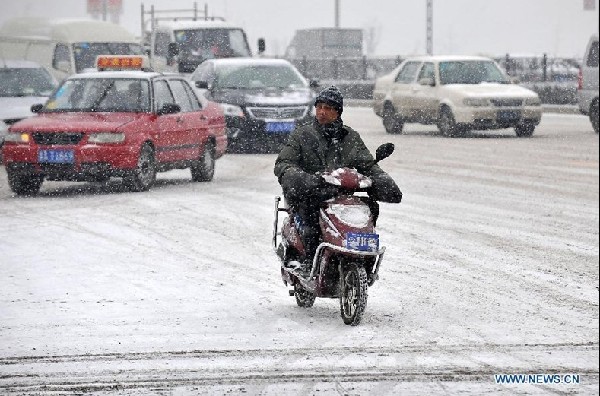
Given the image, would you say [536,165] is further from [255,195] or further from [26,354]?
[26,354]

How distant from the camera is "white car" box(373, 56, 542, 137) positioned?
95.2 feet

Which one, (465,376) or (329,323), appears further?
(329,323)

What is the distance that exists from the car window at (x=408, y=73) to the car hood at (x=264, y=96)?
5656mm

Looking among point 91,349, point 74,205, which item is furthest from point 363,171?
point 74,205

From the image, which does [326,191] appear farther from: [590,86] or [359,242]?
[590,86]

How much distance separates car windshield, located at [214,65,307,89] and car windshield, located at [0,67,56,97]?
111 inches

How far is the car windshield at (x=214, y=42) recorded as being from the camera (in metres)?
34.6

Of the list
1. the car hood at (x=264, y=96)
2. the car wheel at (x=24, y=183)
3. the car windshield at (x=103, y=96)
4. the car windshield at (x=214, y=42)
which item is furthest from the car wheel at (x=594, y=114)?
the car wheel at (x=24, y=183)

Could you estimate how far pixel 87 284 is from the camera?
36.3 feet

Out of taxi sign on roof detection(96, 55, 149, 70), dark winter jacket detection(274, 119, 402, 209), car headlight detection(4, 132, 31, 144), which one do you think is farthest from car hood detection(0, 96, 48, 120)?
dark winter jacket detection(274, 119, 402, 209)

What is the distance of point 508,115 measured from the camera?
2919cm

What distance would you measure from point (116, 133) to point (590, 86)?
14558 mm

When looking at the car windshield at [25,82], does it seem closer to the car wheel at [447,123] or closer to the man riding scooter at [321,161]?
the car wheel at [447,123]

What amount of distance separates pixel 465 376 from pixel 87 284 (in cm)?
420
